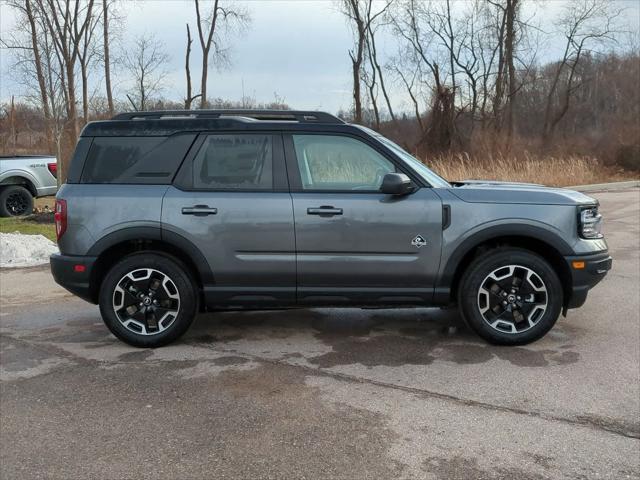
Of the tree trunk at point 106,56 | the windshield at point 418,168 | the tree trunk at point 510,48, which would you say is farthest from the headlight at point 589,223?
the tree trunk at point 510,48

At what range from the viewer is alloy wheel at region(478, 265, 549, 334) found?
4.76 m

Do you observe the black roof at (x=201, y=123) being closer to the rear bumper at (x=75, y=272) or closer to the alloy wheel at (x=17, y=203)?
the rear bumper at (x=75, y=272)

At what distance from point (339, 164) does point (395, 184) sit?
1.96 ft

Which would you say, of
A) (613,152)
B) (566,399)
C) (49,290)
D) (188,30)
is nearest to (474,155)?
(613,152)

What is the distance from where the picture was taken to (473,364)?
448 centimetres

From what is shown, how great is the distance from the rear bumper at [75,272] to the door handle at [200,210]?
2.88ft

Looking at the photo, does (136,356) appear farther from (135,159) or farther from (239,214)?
(135,159)

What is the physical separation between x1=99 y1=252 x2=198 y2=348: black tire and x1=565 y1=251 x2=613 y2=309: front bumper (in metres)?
3.10

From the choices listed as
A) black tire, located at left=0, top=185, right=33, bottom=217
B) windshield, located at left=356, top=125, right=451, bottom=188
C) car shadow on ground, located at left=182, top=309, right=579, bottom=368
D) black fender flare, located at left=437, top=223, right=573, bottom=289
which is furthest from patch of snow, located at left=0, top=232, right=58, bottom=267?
black fender flare, located at left=437, top=223, right=573, bottom=289

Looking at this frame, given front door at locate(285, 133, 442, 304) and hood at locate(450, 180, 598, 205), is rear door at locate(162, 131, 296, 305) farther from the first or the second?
hood at locate(450, 180, 598, 205)

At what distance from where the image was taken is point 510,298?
4.80 meters

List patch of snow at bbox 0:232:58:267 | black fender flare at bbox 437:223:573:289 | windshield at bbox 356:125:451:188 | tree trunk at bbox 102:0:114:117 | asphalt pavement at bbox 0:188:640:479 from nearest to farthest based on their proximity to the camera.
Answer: asphalt pavement at bbox 0:188:640:479 → black fender flare at bbox 437:223:573:289 → windshield at bbox 356:125:451:188 → patch of snow at bbox 0:232:58:267 → tree trunk at bbox 102:0:114:117

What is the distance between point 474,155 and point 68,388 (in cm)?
2220

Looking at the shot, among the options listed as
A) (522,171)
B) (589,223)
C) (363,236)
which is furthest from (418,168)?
(522,171)
